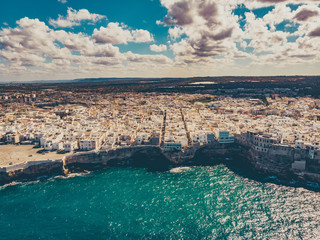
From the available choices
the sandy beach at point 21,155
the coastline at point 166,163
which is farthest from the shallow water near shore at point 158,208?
the sandy beach at point 21,155

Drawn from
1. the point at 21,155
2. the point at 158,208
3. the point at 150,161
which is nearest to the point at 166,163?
the point at 150,161

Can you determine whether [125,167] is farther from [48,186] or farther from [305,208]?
[305,208]

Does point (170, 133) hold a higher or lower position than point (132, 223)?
higher

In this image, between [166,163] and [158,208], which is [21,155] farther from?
[158,208]

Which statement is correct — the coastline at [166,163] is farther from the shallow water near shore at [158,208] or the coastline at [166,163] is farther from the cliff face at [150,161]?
the shallow water near shore at [158,208]

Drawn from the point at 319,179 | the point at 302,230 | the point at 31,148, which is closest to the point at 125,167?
the point at 31,148

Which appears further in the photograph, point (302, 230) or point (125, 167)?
point (125, 167)
